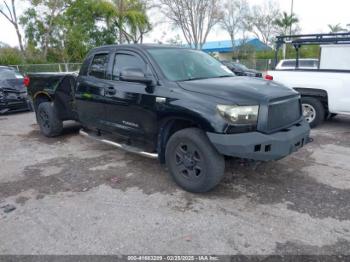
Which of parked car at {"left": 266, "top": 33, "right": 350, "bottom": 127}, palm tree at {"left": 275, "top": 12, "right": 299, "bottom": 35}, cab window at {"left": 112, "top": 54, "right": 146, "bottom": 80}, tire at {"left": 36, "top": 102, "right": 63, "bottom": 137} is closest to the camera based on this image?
cab window at {"left": 112, "top": 54, "right": 146, "bottom": 80}

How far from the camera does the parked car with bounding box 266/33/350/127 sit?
638 cm

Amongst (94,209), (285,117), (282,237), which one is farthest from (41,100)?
(282,237)

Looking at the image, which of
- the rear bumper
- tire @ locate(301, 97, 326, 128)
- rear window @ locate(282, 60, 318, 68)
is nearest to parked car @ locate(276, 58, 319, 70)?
rear window @ locate(282, 60, 318, 68)

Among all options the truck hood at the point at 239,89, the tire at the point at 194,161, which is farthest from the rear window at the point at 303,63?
the tire at the point at 194,161

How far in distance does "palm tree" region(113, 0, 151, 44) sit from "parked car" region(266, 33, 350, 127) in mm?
21030

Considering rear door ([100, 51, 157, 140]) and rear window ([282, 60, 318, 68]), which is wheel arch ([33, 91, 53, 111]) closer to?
rear door ([100, 51, 157, 140])

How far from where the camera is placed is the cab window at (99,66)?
4.86 metres

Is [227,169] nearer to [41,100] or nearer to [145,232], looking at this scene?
[145,232]

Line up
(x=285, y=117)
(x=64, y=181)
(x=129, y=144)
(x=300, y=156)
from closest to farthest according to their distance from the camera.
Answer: (x=285, y=117) < (x=64, y=181) < (x=129, y=144) < (x=300, y=156)

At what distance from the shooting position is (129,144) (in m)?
4.74

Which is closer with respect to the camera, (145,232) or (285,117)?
(145,232)

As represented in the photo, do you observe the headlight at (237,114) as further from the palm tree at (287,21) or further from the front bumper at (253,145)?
the palm tree at (287,21)

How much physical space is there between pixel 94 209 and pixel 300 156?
354cm

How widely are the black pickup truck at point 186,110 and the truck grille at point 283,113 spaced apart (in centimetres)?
1
